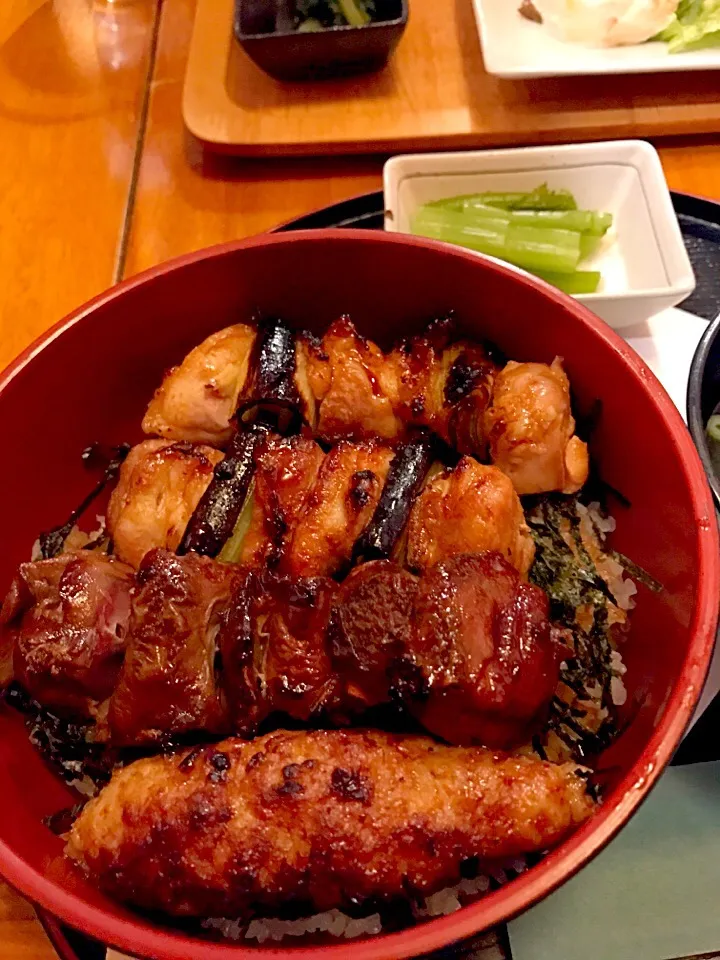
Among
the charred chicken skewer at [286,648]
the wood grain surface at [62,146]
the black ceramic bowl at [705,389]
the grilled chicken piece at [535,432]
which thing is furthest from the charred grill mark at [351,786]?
the wood grain surface at [62,146]

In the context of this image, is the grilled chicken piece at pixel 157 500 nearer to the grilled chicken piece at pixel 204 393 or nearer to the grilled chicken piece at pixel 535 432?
the grilled chicken piece at pixel 204 393

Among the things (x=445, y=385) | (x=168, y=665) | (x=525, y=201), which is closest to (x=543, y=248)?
(x=525, y=201)

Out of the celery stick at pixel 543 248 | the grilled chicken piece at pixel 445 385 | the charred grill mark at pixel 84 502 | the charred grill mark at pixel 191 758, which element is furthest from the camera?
the celery stick at pixel 543 248

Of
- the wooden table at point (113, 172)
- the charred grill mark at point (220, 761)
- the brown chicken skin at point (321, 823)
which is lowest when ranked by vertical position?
the brown chicken skin at point (321, 823)

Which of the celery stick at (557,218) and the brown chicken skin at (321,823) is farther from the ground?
the celery stick at (557,218)

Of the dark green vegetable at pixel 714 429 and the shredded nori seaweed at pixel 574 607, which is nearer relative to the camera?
the shredded nori seaweed at pixel 574 607

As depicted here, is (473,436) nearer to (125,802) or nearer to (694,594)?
(694,594)

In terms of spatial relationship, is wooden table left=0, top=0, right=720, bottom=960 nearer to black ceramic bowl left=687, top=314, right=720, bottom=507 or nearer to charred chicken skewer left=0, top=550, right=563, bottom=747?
black ceramic bowl left=687, top=314, right=720, bottom=507

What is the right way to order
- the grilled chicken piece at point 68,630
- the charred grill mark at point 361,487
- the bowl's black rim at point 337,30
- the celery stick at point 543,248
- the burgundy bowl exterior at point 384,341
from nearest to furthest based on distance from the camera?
the burgundy bowl exterior at point 384,341
the grilled chicken piece at point 68,630
the charred grill mark at point 361,487
the celery stick at point 543,248
the bowl's black rim at point 337,30
